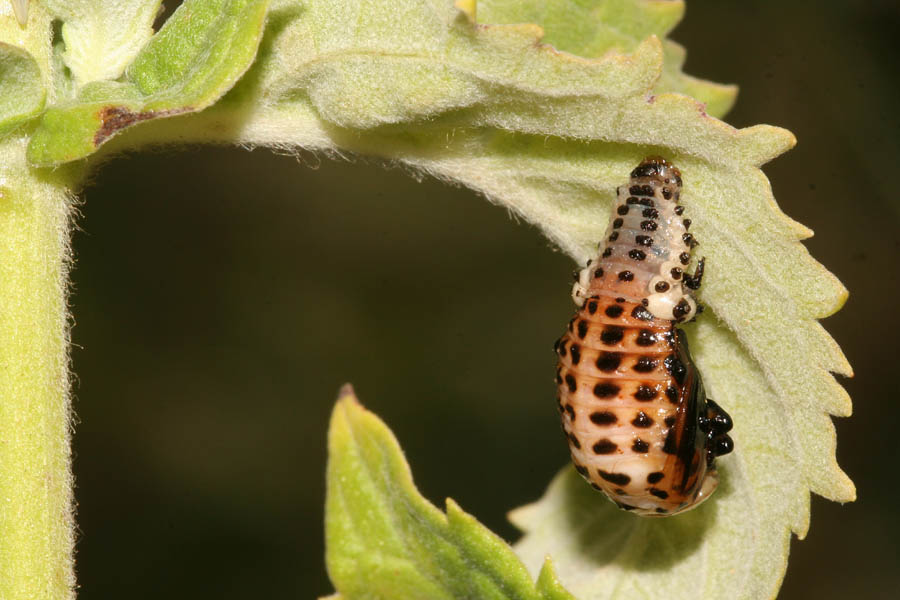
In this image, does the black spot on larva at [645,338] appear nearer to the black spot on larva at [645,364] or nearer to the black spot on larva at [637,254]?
the black spot on larva at [645,364]

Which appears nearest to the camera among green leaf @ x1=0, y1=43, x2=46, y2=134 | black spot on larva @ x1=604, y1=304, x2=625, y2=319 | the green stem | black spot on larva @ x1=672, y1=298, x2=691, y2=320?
green leaf @ x1=0, y1=43, x2=46, y2=134

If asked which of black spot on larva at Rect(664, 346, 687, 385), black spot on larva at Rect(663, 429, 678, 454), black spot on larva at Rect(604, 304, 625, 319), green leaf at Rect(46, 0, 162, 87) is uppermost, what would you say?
green leaf at Rect(46, 0, 162, 87)

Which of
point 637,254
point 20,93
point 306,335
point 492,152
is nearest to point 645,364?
point 637,254

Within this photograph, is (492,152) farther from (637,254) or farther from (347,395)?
(347,395)

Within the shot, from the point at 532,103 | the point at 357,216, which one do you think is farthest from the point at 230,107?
the point at 357,216

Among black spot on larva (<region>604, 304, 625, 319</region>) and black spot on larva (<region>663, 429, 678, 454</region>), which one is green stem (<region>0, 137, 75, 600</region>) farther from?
black spot on larva (<region>663, 429, 678, 454</region>)

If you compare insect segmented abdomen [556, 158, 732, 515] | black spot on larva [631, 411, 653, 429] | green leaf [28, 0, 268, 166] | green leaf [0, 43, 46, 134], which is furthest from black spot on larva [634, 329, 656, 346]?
green leaf [0, 43, 46, 134]

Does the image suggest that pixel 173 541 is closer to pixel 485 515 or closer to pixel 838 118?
pixel 485 515
